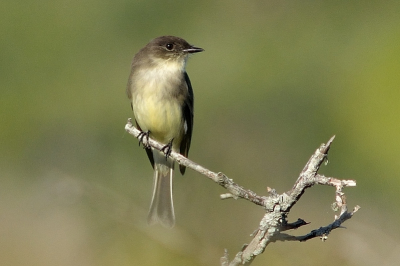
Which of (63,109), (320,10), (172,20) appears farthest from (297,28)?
(63,109)

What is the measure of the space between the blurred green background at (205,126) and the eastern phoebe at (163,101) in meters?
0.24

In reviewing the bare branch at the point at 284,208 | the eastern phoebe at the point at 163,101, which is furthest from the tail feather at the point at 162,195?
the bare branch at the point at 284,208

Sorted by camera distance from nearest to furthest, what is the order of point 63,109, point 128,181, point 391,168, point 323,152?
point 323,152
point 128,181
point 391,168
point 63,109

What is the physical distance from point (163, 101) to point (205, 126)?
3.93 meters

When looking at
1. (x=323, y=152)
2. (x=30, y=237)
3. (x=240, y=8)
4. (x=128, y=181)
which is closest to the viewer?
(x=323, y=152)

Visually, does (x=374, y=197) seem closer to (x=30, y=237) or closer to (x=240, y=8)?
(x=30, y=237)

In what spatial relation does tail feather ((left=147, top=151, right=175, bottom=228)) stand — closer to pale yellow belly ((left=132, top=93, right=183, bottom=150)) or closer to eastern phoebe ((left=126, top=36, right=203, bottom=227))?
eastern phoebe ((left=126, top=36, right=203, bottom=227))

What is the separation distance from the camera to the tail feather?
220 inches

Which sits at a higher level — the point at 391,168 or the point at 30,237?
the point at 391,168

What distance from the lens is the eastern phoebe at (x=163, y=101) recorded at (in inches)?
234

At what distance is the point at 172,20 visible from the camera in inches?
603

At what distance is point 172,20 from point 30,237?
888 centimetres

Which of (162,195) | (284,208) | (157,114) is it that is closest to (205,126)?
(162,195)

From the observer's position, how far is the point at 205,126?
389 inches
